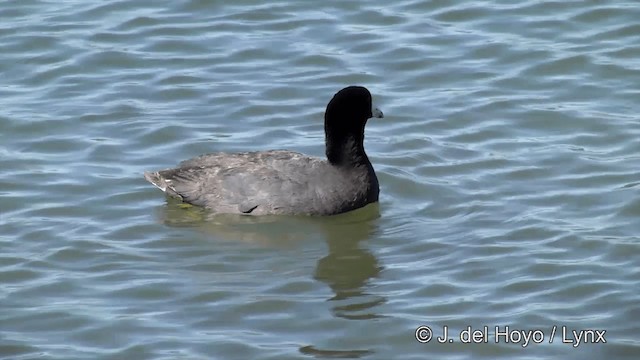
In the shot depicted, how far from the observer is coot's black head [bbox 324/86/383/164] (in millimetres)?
12688

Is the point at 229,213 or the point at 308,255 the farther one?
the point at 229,213

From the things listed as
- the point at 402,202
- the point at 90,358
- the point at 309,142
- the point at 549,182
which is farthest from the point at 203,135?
the point at 90,358

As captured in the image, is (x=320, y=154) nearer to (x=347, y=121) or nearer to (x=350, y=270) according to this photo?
(x=347, y=121)

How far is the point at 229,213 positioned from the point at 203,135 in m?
1.47

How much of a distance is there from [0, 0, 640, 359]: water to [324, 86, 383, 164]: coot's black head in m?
0.51

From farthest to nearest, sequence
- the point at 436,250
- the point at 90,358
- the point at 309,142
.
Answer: the point at 309,142 < the point at 436,250 < the point at 90,358

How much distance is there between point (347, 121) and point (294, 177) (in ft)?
2.23

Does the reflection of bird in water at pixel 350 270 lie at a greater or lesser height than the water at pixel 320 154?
lesser

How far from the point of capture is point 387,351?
978cm

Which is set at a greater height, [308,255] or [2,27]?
[2,27]

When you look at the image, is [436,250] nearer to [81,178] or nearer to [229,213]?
[229,213]

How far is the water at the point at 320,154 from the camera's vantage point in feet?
33.3

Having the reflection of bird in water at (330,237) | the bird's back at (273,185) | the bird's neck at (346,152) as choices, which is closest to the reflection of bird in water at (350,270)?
the reflection of bird in water at (330,237)

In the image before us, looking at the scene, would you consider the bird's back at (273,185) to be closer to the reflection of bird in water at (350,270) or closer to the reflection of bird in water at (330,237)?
the reflection of bird in water at (330,237)
